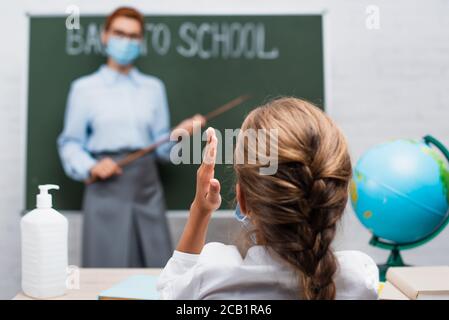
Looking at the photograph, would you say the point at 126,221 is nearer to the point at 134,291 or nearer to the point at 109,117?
the point at 109,117

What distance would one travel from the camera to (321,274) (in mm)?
613

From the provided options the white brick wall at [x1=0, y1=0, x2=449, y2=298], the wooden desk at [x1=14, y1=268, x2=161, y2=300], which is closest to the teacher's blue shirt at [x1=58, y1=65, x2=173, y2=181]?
the white brick wall at [x1=0, y1=0, x2=449, y2=298]

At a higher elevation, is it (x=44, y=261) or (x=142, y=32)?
(x=142, y=32)

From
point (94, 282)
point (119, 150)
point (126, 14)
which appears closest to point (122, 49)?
point (126, 14)

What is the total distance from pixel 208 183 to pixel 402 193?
2.00 ft

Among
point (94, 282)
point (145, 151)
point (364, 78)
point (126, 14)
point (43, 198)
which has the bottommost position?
point (94, 282)

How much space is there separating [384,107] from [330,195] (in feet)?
6.53

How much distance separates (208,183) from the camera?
694 millimetres

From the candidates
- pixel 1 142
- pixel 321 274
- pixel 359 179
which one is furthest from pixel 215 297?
pixel 1 142

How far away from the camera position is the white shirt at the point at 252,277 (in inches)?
24.2

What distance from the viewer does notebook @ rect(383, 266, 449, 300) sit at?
833 mm

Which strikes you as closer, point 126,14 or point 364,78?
point 126,14

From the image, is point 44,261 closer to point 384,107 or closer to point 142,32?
point 142,32

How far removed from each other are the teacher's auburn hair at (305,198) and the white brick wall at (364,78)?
189 centimetres
